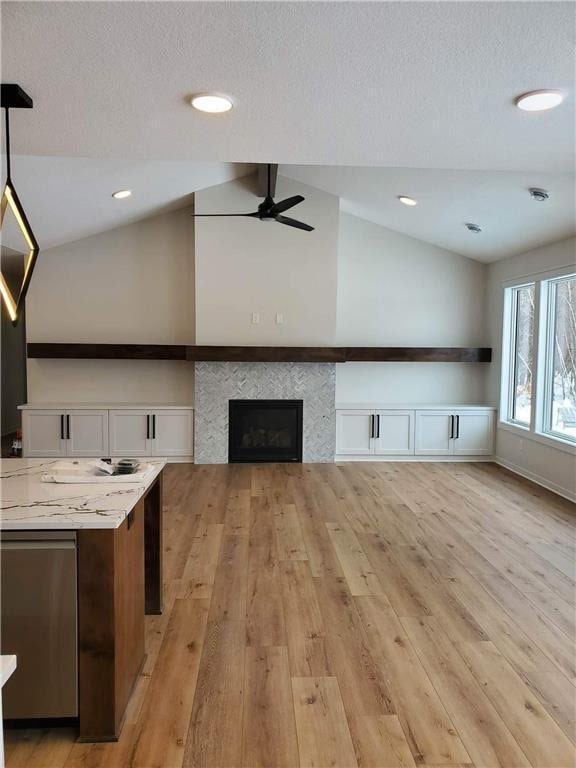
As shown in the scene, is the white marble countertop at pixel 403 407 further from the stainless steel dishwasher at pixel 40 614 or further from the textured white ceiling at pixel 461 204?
the stainless steel dishwasher at pixel 40 614

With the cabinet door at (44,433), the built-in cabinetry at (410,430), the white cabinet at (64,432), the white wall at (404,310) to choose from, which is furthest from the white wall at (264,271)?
the cabinet door at (44,433)

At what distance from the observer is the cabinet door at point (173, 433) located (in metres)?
6.43

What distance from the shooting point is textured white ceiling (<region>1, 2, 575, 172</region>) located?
5.42 ft

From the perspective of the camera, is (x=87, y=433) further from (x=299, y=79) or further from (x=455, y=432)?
(x=299, y=79)

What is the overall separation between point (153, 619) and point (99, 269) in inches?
196

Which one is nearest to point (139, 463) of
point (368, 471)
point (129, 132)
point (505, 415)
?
point (129, 132)

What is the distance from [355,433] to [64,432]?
3.44 metres

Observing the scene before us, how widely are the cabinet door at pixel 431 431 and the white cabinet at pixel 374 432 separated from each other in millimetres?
101

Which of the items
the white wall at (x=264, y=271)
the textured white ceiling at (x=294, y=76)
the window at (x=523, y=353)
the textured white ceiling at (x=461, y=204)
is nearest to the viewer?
the textured white ceiling at (x=294, y=76)

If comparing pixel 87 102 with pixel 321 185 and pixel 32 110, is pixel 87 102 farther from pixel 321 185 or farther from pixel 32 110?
pixel 321 185

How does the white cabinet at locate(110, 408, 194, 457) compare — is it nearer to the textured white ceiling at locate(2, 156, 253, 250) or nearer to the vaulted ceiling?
the textured white ceiling at locate(2, 156, 253, 250)

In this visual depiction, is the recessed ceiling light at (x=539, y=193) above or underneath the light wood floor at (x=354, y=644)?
above

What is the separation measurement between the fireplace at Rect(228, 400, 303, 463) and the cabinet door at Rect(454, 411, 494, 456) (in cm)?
198

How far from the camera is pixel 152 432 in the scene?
641 centimetres
